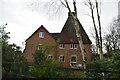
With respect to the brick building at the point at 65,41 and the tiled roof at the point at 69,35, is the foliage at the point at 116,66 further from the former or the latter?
the tiled roof at the point at 69,35

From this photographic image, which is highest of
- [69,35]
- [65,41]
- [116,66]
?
[69,35]

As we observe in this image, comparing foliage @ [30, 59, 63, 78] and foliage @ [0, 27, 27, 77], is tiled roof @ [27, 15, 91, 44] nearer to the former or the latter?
foliage @ [0, 27, 27, 77]

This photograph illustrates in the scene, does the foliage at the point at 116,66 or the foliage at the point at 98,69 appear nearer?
the foliage at the point at 116,66

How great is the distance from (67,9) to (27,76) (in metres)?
4.35

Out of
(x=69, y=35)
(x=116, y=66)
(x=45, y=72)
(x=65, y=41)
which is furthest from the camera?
(x=69, y=35)

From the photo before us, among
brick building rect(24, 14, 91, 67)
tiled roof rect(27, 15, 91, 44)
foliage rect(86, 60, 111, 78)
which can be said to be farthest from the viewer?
tiled roof rect(27, 15, 91, 44)

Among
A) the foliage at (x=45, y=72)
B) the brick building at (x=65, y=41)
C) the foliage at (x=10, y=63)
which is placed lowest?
the foliage at (x=45, y=72)

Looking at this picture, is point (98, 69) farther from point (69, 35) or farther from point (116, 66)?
point (69, 35)

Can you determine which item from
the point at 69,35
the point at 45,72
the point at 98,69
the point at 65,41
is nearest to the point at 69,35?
the point at 69,35

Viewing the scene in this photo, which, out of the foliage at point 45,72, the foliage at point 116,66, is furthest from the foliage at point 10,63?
the foliage at point 116,66

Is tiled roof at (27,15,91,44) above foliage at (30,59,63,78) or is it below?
above

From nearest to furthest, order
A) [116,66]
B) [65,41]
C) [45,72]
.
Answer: [45,72] → [116,66] → [65,41]

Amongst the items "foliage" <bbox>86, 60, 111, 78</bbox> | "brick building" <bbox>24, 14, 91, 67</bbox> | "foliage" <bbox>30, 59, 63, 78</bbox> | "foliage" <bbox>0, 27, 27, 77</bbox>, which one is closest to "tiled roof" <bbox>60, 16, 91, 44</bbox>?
"brick building" <bbox>24, 14, 91, 67</bbox>

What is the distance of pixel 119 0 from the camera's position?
7.23 m
